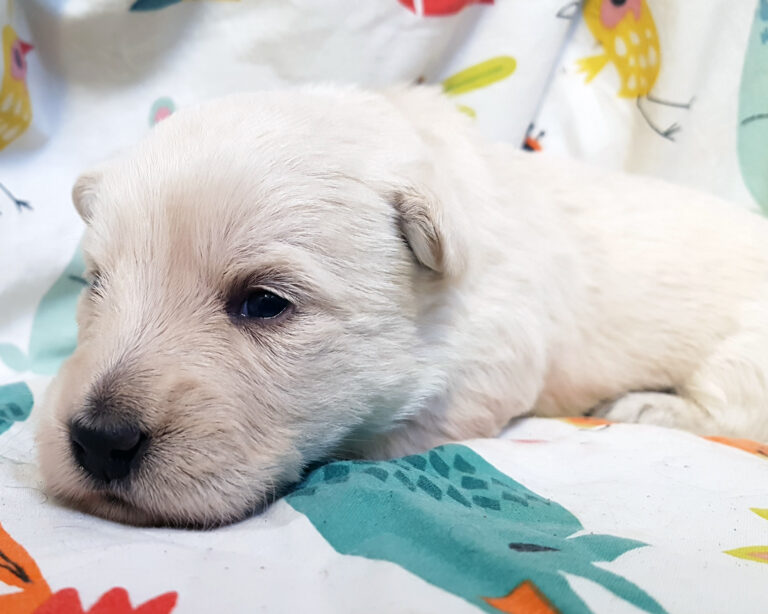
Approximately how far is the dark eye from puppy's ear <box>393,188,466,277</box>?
13.8 inches

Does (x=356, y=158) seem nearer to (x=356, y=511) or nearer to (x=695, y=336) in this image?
(x=356, y=511)

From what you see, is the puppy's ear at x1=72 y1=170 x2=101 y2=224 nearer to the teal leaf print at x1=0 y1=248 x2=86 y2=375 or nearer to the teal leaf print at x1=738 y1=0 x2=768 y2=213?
the teal leaf print at x1=0 y1=248 x2=86 y2=375

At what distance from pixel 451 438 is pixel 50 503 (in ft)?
3.29

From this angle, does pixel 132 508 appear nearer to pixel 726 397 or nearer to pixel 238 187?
pixel 238 187

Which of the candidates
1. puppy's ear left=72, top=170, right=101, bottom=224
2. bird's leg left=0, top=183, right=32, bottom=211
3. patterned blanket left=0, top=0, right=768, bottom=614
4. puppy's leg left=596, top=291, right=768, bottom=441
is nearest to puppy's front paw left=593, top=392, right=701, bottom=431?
puppy's leg left=596, top=291, right=768, bottom=441

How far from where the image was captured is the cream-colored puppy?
1.31m

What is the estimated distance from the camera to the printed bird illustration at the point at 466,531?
100 centimetres

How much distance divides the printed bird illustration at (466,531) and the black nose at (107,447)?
1.11 feet

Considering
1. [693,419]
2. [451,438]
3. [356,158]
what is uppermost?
[356,158]

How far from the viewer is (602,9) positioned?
2893mm

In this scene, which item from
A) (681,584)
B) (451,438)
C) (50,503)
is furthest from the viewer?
(451,438)

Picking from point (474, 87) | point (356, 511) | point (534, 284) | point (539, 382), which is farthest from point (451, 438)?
point (474, 87)

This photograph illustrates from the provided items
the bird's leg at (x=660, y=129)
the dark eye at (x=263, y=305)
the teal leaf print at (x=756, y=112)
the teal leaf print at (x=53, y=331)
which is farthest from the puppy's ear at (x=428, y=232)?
the teal leaf print at (x=756, y=112)

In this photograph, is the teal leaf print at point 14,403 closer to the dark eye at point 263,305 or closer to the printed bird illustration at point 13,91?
the dark eye at point 263,305
